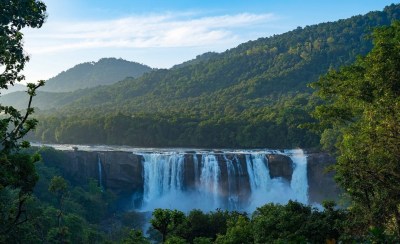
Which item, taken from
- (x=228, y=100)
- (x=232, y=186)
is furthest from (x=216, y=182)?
(x=228, y=100)

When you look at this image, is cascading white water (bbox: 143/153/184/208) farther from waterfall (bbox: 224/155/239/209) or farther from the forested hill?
the forested hill

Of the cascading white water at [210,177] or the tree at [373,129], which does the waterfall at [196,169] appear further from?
the tree at [373,129]

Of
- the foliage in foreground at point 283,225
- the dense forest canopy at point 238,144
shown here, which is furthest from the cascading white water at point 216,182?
the foliage in foreground at point 283,225

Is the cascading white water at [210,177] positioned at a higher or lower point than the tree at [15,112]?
lower

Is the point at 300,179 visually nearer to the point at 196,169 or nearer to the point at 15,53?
the point at 196,169

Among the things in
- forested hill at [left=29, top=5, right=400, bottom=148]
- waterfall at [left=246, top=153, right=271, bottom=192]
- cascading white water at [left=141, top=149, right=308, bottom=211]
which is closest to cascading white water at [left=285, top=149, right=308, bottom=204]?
cascading white water at [left=141, top=149, right=308, bottom=211]

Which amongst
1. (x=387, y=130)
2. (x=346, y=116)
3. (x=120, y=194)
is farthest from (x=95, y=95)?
(x=387, y=130)
